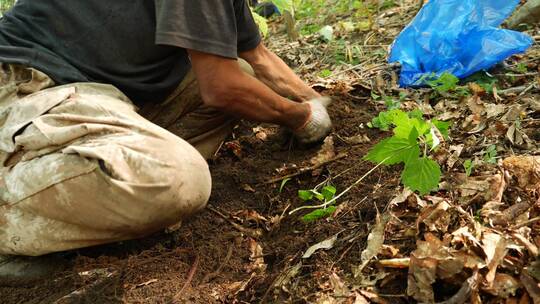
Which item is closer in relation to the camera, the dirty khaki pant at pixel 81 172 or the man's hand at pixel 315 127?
the dirty khaki pant at pixel 81 172

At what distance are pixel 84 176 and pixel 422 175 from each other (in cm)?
115

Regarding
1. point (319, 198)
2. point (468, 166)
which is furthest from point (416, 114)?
point (319, 198)

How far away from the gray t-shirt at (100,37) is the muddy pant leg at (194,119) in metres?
0.36

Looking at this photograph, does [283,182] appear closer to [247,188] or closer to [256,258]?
[247,188]

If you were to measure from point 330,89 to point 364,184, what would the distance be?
108cm

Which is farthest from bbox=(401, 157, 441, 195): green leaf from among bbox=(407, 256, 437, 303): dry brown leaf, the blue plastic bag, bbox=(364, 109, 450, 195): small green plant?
the blue plastic bag

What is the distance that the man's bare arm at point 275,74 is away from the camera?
294 cm

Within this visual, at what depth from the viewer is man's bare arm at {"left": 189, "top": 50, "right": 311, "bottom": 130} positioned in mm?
2209

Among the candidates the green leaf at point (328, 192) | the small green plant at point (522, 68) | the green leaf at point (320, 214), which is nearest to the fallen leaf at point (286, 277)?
the green leaf at point (320, 214)

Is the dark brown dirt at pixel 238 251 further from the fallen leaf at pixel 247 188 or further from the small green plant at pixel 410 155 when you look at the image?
the small green plant at pixel 410 155

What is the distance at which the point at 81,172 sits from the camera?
1.85 meters

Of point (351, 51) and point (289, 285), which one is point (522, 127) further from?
point (351, 51)

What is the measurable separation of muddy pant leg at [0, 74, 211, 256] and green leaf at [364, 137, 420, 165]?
2.39ft

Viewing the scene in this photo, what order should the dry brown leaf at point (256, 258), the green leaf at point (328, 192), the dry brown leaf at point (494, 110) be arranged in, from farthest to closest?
1. the dry brown leaf at point (494, 110)
2. the green leaf at point (328, 192)
3. the dry brown leaf at point (256, 258)
